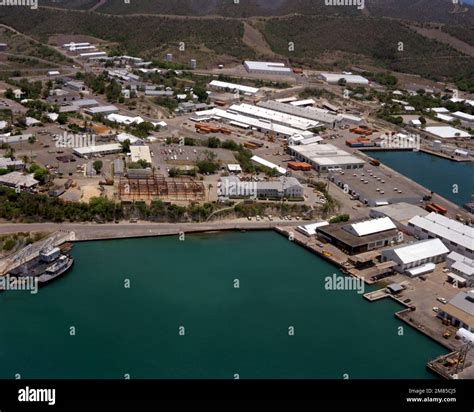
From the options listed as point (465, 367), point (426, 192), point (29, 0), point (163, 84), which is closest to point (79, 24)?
point (29, 0)

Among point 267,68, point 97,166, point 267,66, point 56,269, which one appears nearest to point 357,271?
point 56,269

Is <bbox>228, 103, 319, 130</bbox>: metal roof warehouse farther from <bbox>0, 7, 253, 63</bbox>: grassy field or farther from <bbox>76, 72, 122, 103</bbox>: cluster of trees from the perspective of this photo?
<bbox>0, 7, 253, 63</bbox>: grassy field

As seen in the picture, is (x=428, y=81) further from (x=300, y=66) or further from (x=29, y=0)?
(x=29, y=0)

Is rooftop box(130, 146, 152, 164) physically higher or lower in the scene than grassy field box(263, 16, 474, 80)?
lower

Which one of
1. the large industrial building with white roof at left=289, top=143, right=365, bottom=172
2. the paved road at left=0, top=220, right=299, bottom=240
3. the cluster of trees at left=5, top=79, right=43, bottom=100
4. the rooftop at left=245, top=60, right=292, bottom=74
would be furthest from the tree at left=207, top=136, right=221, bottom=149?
the rooftop at left=245, top=60, right=292, bottom=74

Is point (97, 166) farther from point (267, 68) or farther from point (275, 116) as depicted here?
point (267, 68)

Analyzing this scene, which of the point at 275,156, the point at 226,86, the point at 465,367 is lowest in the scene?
the point at 465,367

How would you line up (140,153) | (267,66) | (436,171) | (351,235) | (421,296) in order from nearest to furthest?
(421,296) → (351,235) → (140,153) → (436,171) → (267,66)
